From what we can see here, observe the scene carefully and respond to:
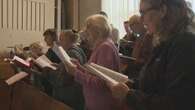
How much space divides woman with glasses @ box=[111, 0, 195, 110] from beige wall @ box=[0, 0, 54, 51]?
4.82 metres

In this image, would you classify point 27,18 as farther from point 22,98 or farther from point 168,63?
point 168,63

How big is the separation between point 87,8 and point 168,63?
542cm

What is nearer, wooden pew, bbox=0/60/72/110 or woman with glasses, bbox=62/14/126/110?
woman with glasses, bbox=62/14/126/110

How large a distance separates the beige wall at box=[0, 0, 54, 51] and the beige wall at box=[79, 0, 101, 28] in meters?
0.55

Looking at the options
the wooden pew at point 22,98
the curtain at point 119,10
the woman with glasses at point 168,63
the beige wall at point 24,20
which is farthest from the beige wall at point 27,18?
the woman with glasses at point 168,63

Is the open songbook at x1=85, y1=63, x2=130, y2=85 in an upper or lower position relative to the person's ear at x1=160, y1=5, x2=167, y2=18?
lower

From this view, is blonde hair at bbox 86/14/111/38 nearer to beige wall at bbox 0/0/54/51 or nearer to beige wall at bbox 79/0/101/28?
beige wall at bbox 0/0/54/51

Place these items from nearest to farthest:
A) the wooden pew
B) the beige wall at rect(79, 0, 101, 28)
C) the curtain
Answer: the wooden pew, the curtain, the beige wall at rect(79, 0, 101, 28)

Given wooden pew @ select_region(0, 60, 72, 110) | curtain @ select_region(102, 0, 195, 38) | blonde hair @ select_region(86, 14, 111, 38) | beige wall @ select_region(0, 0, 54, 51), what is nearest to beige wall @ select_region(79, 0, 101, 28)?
curtain @ select_region(102, 0, 195, 38)

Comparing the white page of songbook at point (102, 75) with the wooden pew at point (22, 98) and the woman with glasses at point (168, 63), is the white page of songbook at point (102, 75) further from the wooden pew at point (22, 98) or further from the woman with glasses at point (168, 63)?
the wooden pew at point (22, 98)

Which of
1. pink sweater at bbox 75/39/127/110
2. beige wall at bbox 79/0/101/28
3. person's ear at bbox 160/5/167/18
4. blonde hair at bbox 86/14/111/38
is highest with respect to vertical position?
beige wall at bbox 79/0/101/28

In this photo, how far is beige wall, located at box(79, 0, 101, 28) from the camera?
6773mm

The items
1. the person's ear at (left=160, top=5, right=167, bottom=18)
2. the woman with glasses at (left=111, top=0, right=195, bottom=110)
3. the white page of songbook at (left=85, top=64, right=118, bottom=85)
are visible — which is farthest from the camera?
the white page of songbook at (left=85, top=64, right=118, bottom=85)

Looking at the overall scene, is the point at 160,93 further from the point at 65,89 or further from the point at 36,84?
the point at 36,84
